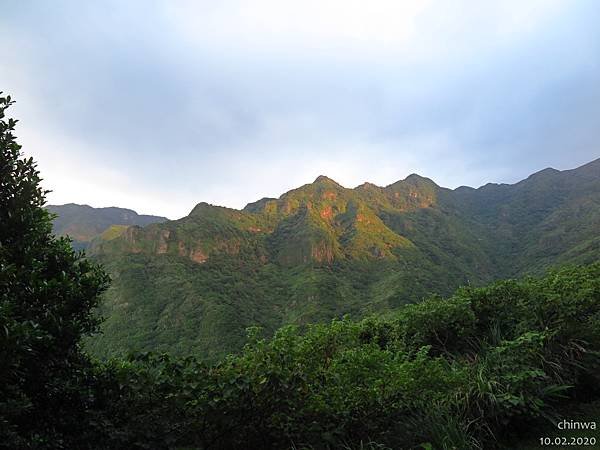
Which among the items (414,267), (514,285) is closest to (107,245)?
(414,267)

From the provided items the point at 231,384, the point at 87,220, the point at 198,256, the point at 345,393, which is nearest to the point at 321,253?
the point at 198,256

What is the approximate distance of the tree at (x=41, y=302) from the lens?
3.18m

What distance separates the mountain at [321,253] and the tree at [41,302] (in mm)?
48780

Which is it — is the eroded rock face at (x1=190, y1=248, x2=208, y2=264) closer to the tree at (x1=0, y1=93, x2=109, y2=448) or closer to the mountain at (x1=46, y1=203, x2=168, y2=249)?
the mountain at (x1=46, y1=203, x2=168, y2=249)

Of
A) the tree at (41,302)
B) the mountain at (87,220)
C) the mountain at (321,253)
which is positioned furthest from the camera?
the mountain at (87,220)

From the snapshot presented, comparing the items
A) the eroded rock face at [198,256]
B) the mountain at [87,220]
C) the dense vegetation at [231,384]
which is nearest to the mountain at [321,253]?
the eroded rock face at [198,256]

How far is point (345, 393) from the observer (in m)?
4.46

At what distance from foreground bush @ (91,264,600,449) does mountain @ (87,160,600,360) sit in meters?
48.2

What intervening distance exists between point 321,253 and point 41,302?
100 metres

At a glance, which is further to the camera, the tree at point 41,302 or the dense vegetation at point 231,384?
the dense vegetation at point 231,384

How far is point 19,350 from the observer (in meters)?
2.72

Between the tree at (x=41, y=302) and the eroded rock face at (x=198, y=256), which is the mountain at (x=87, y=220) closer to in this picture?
the eroded rock face at (x=198, y=256)

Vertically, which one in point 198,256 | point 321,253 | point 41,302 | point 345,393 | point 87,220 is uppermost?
point 87,220

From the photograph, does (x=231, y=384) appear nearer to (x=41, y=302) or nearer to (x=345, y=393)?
(x=345, y=393)
